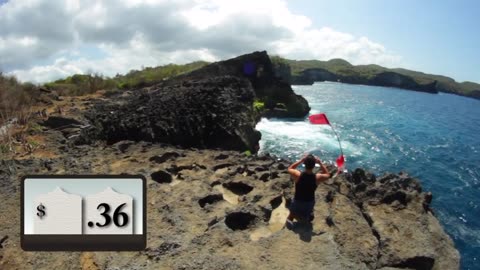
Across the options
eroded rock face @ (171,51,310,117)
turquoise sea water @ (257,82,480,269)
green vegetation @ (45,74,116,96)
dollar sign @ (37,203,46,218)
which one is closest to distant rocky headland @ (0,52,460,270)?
dollar sign @ (37,203,46,218)

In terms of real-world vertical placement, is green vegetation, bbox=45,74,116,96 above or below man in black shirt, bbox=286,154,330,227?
above

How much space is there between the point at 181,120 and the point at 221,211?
13113 millimetres

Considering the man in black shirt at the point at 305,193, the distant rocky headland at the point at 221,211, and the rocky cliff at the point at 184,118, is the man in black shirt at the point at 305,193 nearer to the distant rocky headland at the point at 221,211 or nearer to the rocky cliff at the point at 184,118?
the distant rocky headland at the point at 221,211

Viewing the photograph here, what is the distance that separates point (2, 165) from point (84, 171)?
272 centimetres

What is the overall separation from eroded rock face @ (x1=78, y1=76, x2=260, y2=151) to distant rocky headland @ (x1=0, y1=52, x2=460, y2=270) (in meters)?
0.13

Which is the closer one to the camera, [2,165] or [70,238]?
[70,238]

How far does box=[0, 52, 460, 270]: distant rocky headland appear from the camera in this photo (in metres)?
8.31

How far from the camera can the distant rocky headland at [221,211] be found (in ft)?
27.3

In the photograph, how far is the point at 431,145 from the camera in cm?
4344

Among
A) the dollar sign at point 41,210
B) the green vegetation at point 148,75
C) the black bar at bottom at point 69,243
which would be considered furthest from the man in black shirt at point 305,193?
the green vegetation at point 148,75

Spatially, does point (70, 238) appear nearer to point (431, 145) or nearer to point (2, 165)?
point (2, 165)

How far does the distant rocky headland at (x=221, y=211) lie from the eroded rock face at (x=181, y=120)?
5.0 inches

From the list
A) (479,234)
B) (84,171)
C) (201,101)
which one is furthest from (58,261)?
(479,234)

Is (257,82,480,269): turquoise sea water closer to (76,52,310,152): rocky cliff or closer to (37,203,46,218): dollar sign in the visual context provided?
(76,52,310,152): rocky cliff
